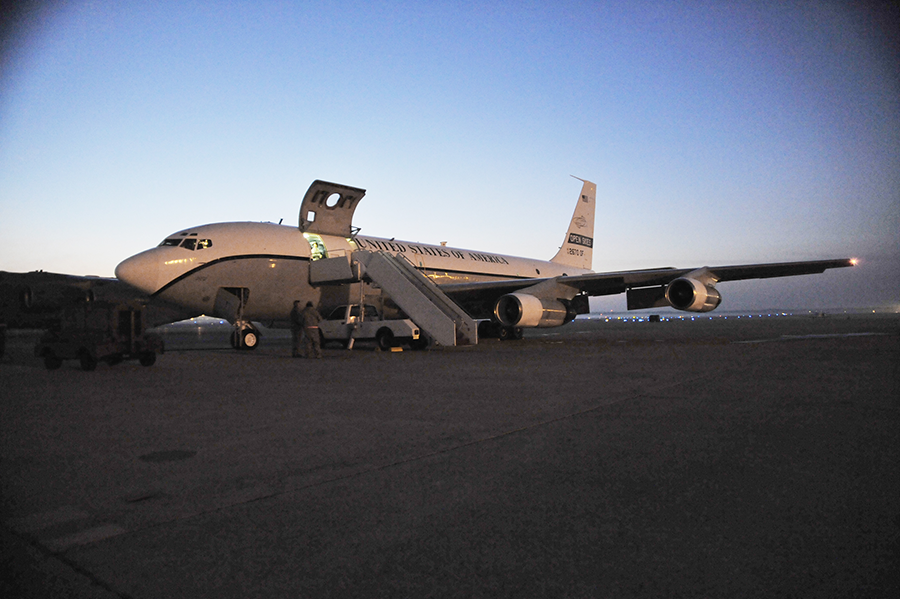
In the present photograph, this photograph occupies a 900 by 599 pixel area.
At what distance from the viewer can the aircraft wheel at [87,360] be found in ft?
33.4

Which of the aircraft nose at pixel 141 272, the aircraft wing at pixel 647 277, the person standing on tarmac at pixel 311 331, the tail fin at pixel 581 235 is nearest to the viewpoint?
the person standing on tarmac at pixel 311 331

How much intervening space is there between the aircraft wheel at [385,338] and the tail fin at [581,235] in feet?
49.2

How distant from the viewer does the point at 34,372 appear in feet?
32.8

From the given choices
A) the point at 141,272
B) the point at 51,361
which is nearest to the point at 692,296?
the point at 141,272

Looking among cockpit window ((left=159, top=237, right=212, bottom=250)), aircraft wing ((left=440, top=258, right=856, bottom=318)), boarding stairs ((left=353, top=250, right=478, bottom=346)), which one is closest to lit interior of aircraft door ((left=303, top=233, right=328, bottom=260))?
boarding stairs ((left=353, top=250, right=478, bottom=346))

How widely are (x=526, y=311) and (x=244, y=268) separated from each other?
291 inches

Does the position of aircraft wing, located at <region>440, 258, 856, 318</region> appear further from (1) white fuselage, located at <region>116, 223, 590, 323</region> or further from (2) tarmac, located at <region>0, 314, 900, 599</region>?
(2) tarmac, located at <region>0, 314, 900, 599</region>

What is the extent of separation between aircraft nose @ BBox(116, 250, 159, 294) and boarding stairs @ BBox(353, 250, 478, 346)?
4.83 metres

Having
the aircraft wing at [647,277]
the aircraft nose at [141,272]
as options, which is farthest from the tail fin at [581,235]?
the aircraft nose at [141,272]

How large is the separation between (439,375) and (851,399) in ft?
17.4

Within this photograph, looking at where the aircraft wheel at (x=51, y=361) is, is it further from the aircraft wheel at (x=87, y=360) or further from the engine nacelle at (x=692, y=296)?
the engine nacelle at (x=692, y=296)

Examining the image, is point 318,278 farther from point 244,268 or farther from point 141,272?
point 141,272

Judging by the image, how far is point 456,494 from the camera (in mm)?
3193

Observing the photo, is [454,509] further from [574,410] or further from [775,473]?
[574,410]
